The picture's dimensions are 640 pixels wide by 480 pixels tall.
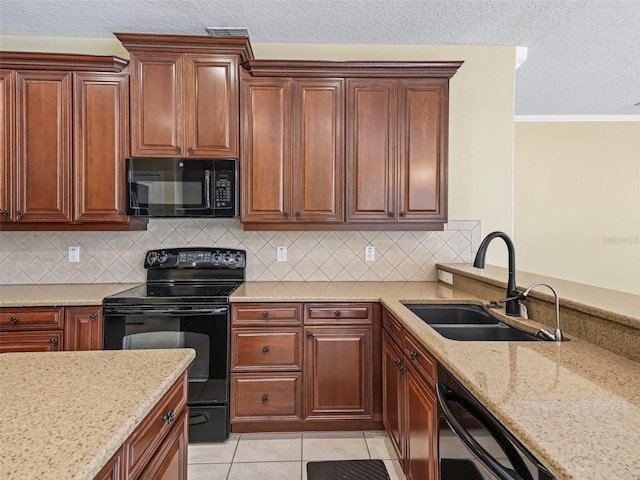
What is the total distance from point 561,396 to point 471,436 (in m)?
0.27

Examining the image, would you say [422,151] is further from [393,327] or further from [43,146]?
[43,146]

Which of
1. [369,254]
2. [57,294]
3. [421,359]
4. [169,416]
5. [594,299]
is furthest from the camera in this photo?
[369,254]

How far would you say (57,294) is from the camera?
2.28 m

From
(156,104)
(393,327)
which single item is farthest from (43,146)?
(393,327)

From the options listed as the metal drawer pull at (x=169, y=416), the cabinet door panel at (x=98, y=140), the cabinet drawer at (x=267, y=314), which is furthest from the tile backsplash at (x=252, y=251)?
the metal drawer pull at (x=169, y=416)

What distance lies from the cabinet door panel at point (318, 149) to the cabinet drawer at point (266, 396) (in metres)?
1.07

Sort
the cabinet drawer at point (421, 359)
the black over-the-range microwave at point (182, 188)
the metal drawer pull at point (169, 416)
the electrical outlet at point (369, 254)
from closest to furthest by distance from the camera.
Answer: the metal drawer pull at point (169, 416), the cabinet drawer at point (421, 359), the black over-the-range microwave at point (182, 188), the electrical outlet at point (369, 254)

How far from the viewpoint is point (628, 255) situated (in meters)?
4.14

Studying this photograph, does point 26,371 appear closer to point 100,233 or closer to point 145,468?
point 145,468

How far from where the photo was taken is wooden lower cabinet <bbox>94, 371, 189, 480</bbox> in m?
0.80

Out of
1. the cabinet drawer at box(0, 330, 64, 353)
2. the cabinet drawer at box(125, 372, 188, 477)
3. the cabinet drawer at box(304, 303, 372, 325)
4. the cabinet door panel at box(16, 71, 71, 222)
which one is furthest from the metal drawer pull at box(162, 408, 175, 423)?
the cabinet door panel at box(16, 71, 71, 222)

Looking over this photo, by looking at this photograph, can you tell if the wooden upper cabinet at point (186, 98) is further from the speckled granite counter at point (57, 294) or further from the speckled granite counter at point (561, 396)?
the speckled granite counter at point (561, 396)

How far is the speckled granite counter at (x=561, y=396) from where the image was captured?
63cm

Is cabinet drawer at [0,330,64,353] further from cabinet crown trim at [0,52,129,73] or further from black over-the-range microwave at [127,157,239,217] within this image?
cabinet crown trim at [0,52,129,73]
